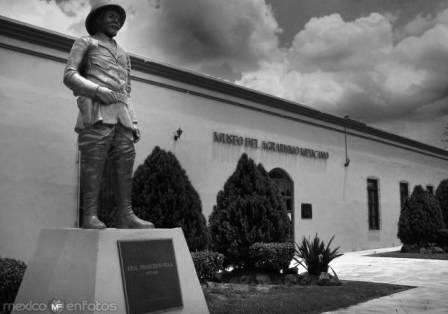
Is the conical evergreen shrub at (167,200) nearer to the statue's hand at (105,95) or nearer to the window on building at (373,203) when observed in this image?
the statue's hand at (105,95)

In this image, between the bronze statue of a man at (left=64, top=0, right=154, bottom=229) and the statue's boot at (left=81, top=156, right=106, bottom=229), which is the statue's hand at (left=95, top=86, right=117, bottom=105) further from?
the statue's boot at (left=81, top=156, right=106, bottom=229)

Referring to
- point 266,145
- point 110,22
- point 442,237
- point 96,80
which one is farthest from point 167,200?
point 442,237

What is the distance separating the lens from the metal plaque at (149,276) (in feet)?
15.6

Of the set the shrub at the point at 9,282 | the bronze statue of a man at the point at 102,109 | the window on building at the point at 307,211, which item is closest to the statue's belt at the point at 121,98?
the bronze statue of a man at the point at 102,109

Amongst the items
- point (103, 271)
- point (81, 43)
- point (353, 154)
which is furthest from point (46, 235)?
point (353, 154)

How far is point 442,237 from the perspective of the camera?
1753cm

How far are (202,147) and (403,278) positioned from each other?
626cm

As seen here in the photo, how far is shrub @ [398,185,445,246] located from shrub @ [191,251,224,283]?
10.9 m

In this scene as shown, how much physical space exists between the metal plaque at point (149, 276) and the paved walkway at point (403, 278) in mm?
2846

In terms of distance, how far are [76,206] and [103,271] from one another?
660 centimetres

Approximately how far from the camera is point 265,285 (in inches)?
362

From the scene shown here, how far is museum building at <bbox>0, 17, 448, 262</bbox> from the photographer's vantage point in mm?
10156

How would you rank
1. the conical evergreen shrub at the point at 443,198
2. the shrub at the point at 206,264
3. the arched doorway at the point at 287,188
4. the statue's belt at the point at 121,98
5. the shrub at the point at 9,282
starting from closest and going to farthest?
the statue's belt at the point at 121,98
the shrub at the point at 9,282
the shrub at the point at 206,264
the arched doorway at the point at 287,188
the conical evergreen shrub at the point at 443,198

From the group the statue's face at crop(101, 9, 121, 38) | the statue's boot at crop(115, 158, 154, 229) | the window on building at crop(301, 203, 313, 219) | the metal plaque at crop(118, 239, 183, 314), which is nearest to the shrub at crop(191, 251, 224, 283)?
the statue's boot at crop(115, 158, 154, 229)
